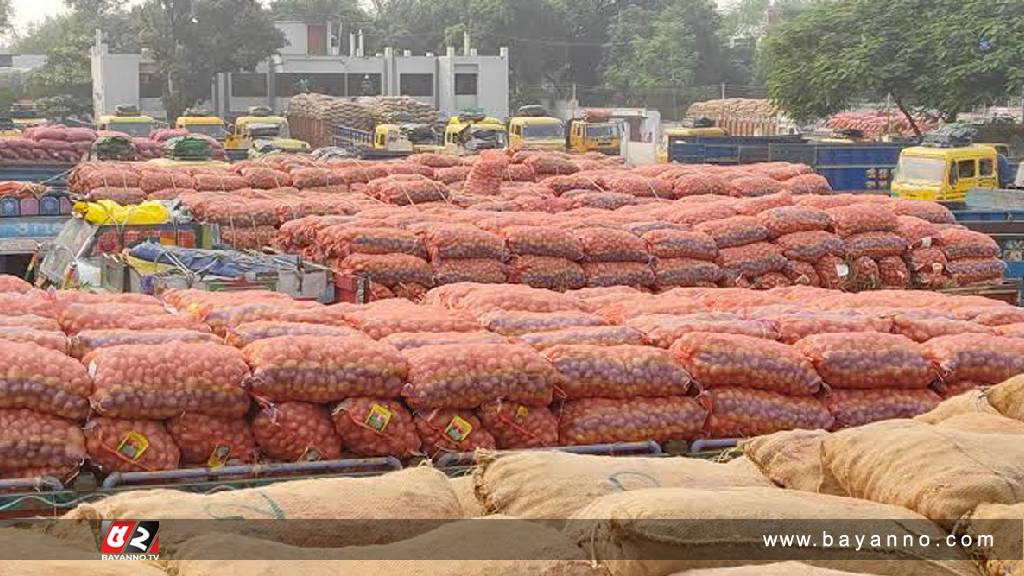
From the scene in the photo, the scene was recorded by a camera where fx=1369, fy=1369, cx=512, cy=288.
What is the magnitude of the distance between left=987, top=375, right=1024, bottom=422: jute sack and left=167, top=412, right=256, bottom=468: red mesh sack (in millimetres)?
3793

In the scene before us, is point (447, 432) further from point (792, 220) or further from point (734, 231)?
point (792, 220)

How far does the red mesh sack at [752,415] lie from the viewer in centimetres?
789

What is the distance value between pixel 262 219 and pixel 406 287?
439 cm

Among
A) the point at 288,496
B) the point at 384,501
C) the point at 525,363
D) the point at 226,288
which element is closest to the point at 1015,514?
the point at 384,501

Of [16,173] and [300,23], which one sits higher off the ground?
[300,23]

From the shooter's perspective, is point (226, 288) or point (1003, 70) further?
point (1003, 70)

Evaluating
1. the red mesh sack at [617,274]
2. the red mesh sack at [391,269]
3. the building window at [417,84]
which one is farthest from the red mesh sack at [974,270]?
the building window at [417,84]

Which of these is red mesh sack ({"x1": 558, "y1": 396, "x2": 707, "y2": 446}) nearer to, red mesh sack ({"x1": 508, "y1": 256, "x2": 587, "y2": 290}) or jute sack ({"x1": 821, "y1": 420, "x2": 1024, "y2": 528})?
jute sack ({"x1": 821, "y1": 420, "x2": 1024, "y2": 528})

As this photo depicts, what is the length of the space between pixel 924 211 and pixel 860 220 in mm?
1891

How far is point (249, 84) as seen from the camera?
6150cm

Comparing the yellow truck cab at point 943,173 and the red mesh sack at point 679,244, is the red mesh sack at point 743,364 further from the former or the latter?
the yellow truck cab at point 943,173

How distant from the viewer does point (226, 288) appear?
11312 millimetres

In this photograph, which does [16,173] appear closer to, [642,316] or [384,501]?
[642,316]

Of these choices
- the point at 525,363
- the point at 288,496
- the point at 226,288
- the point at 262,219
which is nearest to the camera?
the point at 288,496
